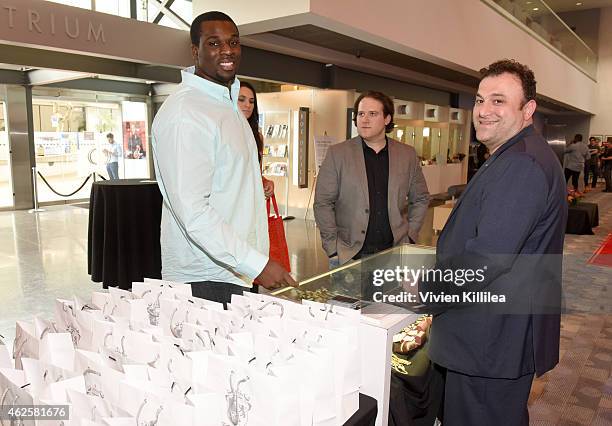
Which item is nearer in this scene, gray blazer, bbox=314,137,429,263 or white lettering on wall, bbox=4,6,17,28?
gray blazer, bbox=314,137,429,263

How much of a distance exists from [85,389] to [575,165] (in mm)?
15653

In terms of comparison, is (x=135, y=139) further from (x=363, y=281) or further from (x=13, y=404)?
(x=13, y=404)

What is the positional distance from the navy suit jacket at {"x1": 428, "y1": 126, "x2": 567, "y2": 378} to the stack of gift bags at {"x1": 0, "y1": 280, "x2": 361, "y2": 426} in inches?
22.6

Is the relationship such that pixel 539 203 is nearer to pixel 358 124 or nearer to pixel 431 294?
pixel 431 294

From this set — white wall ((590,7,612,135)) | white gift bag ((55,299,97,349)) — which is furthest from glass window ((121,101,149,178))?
white wall ((590,7,612,135))

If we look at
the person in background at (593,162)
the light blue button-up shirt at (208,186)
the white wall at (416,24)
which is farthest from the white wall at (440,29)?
the person in background at (593,162)

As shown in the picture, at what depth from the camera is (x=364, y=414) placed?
103 centimetres

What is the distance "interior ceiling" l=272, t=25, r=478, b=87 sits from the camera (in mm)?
7035

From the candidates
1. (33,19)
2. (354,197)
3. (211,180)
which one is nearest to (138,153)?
(33,19)

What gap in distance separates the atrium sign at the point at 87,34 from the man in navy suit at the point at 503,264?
15.9 ft

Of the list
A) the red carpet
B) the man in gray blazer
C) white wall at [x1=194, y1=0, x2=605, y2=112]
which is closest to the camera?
the man in gray blazer

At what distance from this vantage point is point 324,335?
0.99 m

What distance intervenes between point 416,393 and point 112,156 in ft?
42.2

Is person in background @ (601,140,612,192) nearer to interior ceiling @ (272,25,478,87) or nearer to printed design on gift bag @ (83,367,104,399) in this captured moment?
interior ceiling @ (272,25,478,87)
